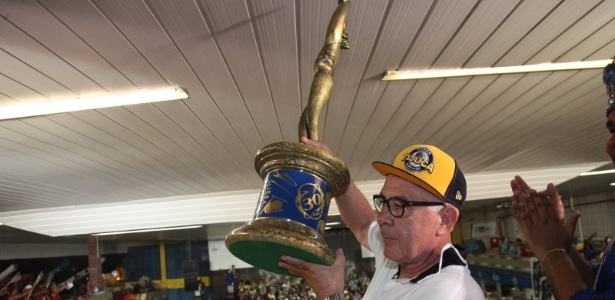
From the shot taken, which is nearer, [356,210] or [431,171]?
[431,171]

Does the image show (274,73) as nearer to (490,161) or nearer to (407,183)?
(407,183)

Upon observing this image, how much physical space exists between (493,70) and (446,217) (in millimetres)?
2350

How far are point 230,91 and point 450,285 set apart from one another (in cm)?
274

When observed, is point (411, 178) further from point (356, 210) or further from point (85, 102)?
point (85, 102)

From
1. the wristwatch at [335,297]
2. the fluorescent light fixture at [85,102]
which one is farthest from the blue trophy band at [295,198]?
the fluorescent light fixture at [85,102]

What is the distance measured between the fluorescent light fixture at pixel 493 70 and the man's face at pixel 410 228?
2054 millimetres

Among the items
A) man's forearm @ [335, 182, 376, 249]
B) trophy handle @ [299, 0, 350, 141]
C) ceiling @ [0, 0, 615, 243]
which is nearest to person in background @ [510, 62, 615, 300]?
trophy handle @ [299, 0, 350, 141]

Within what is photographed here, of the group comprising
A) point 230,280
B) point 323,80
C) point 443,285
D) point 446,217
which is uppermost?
point 323,80

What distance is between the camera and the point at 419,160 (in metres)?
1.85

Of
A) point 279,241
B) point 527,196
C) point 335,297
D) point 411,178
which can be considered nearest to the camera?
point 279,241

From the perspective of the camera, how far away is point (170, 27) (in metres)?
2.82

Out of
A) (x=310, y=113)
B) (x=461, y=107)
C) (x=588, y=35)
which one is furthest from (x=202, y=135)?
(x=310, y=113)

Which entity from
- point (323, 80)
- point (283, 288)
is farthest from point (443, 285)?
point (283, 288)

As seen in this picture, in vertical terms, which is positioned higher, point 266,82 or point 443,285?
point 266,82
